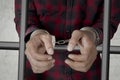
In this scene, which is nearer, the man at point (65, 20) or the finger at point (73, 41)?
the finger at point (73, 41)

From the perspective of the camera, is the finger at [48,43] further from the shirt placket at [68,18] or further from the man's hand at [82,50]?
the shirt placket at [68,18]

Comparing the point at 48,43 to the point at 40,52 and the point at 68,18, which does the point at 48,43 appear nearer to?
the point at 40,52

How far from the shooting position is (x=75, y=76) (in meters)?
0.97

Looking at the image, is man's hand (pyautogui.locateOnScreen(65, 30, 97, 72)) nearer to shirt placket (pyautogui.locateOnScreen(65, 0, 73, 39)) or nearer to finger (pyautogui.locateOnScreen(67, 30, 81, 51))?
finger (pyautogui.locateOnScreen(67, 30, 81, 51))

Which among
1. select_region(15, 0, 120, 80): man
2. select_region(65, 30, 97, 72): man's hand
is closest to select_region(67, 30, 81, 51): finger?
select_region(65, 30, 97, 72): man's hand

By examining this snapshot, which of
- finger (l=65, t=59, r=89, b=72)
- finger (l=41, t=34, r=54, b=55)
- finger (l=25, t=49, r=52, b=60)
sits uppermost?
finger (l=41, t=34, r=54, b=55)

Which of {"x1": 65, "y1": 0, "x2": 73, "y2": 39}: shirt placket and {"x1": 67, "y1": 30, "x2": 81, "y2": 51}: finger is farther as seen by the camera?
{"x1": 65, "y1": 0, "x2": 73, "y2": 39}: shirt placket

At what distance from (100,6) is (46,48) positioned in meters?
0.35

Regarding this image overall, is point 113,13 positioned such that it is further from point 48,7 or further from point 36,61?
point 36,61

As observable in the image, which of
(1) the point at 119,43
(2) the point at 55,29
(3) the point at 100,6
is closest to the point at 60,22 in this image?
(2) the point at 55,29

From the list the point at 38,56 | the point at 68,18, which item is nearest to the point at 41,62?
the point at 38,56

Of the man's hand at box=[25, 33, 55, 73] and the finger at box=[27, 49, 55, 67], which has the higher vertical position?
the man's hand at box=[25, 33, 55, 73]

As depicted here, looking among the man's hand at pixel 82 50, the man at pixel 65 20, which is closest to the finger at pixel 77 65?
the man's hand at pixel 82 50

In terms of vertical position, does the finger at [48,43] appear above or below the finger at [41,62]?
above
